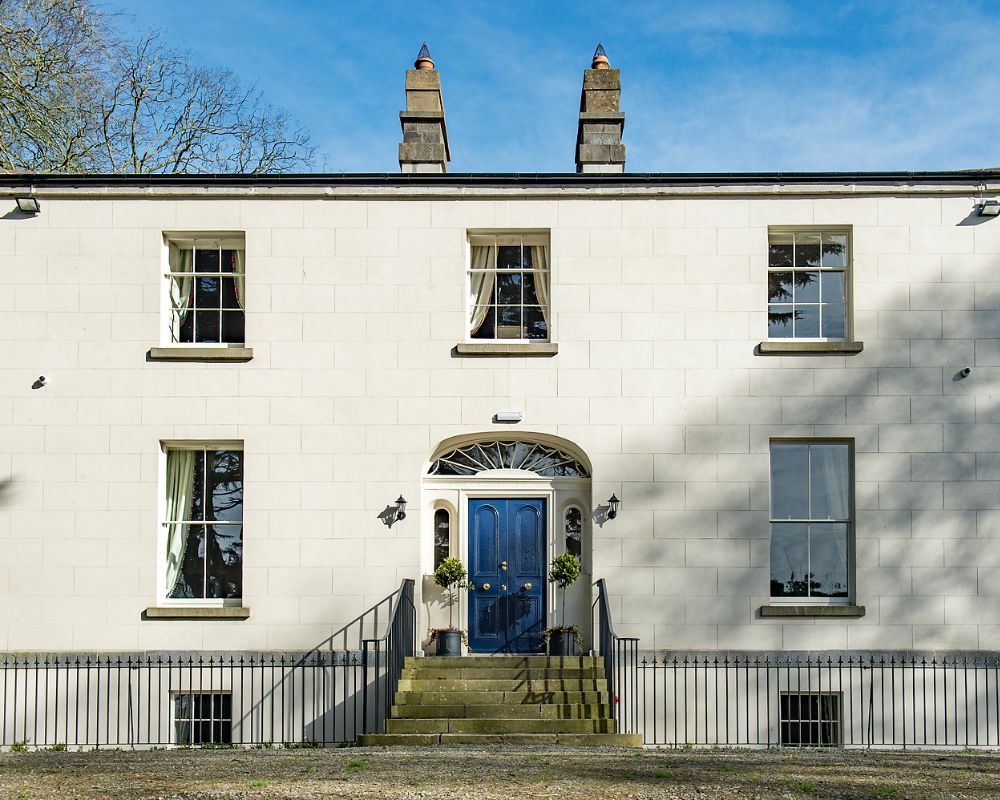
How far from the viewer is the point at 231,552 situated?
613 inches

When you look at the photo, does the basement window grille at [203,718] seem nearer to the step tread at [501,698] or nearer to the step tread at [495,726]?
the step tread at [501,698]

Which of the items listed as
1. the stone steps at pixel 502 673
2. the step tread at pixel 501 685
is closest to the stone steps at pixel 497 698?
the step tread at pixel 501 685

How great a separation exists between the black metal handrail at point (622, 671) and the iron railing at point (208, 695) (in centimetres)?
253

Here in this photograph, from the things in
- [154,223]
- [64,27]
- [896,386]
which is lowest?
[896,386]

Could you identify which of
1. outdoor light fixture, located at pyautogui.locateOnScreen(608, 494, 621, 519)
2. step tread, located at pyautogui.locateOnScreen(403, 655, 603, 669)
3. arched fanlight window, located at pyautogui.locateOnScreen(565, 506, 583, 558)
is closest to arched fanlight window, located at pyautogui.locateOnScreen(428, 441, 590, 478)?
arched fanlight window, located at pyautogui.locateOnScreen(565, 506, 583, 558)

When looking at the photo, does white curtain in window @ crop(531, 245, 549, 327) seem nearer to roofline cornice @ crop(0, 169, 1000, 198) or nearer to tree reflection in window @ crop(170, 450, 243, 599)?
roofline cornice @ crop(0, 169, 1000, 198)

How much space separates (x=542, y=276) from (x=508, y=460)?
2615mm

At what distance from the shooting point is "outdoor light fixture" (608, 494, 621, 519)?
50.0ft

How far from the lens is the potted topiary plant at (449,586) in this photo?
49.0ft

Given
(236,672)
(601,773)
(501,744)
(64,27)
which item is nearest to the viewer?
(601,773)

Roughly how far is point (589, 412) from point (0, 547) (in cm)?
815

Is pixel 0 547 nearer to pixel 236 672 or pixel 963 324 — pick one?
pixel 236 672

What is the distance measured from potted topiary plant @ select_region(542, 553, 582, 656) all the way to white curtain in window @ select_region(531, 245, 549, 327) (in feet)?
10.8

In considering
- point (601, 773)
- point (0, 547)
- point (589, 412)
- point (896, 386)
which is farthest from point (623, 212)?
point (0, 547)
